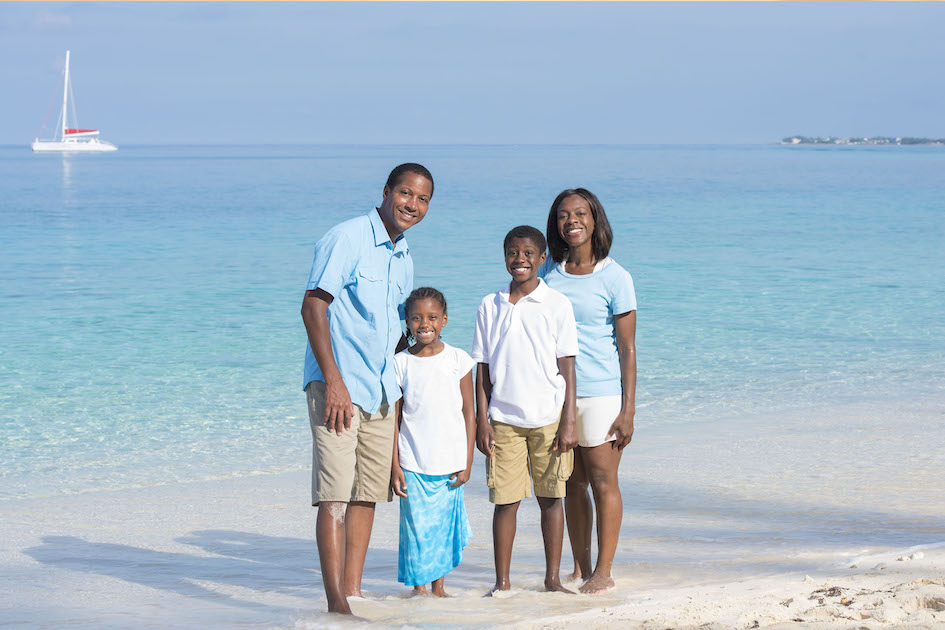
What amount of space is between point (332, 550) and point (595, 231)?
166 centimetres

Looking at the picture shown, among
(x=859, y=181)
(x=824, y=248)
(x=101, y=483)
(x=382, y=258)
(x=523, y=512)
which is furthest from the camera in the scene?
(x=859, y=181)

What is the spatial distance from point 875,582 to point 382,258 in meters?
2.34

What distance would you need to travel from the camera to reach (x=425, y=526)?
429 cm

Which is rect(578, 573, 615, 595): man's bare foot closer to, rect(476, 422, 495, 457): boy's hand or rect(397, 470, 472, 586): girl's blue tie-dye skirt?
rect(397, 470, 472, 586): girl's blue tie-dye skirt

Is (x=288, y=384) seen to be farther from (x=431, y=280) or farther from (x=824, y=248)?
(x=824, y=248)

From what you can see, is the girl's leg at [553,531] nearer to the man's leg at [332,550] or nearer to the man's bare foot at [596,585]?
the man's bare foot at [596,585]

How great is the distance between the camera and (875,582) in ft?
13.6

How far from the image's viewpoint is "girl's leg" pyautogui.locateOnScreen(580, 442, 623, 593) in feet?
14.3

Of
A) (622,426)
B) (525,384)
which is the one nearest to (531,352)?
(525,384)

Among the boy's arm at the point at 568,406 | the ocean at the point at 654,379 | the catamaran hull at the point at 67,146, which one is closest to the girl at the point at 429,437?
the boy's arm at the point at 568,406

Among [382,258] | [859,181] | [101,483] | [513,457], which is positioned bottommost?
[101,483]

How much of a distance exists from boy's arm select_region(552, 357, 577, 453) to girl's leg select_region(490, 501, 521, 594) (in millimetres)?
347

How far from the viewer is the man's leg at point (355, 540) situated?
421cm

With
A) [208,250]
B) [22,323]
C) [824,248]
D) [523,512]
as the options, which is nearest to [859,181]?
[824,248]
